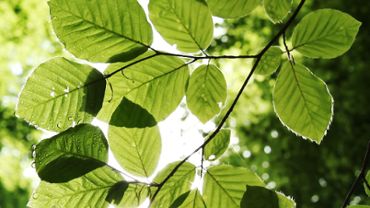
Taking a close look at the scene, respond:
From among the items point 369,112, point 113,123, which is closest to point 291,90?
point 113,123

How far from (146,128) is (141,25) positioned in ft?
0.46

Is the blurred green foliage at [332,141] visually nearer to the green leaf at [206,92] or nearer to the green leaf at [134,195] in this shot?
the green leaf at [206,92]

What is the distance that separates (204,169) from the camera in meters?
0.60

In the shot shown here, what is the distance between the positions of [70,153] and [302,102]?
→ 1.19 ft

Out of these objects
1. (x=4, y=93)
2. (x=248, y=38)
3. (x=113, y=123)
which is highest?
(x=113, y=123)

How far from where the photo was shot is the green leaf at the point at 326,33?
0.64 m

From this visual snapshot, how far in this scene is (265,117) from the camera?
21.3ft

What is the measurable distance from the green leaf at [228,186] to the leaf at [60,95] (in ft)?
0.69

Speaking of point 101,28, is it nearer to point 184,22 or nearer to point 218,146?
point 184,22

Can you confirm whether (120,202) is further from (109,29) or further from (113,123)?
(109,29)

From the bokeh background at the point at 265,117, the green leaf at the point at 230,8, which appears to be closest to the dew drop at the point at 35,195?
the green leaf at the point at 230,8

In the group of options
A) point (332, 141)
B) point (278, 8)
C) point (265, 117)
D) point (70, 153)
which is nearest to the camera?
point (70, 153)

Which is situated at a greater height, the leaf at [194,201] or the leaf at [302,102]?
the leaf at [302,102]


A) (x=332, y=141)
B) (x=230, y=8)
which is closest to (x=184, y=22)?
(x=230, y=8)
